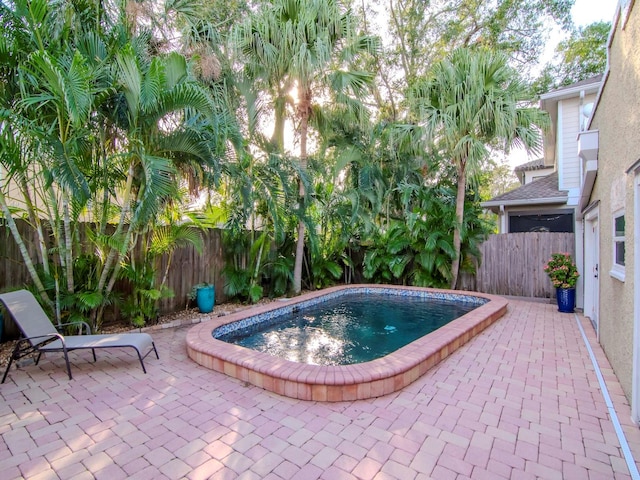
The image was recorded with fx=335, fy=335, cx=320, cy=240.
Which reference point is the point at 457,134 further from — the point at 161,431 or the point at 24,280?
the point at 24,280

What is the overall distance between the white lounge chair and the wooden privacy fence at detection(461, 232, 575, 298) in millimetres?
9090

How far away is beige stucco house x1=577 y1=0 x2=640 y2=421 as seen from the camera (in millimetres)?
3145

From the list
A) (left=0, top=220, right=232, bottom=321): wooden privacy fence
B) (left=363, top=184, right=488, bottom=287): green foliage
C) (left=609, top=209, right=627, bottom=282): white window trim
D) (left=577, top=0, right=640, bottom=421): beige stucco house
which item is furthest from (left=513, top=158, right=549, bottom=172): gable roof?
(left=0, top=220, right=232, bottom=321): wooden privacy fence

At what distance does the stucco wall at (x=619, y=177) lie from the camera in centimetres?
329

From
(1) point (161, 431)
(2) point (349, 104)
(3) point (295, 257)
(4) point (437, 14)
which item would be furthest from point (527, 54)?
(1) point (161, 431)

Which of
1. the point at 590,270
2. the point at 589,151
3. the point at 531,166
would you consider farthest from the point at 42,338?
the point at 531,166

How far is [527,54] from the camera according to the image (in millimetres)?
14656

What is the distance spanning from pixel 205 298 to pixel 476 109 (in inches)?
310

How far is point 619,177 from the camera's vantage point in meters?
3.84

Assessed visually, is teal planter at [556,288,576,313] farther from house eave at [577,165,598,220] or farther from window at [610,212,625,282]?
window at [610,212,625,282]

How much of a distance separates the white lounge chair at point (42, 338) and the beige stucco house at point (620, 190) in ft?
17.4

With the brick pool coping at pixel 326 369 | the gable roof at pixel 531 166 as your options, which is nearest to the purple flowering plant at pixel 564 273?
the brick pool coping at pixel 326 369

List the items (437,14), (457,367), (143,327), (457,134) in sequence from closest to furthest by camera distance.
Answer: (457,367) < (143,327) < (457,134) < (437,14)

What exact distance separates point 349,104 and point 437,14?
9.30 metres
